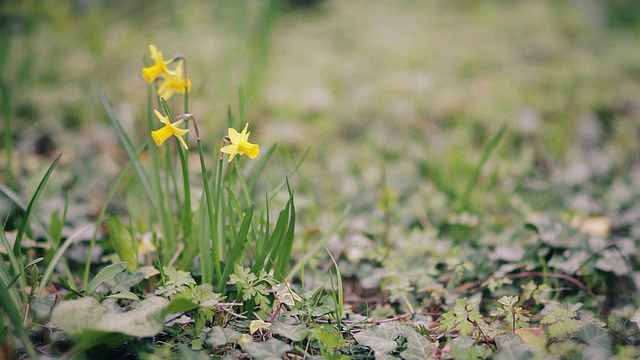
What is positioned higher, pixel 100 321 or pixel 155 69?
pixel 155 69

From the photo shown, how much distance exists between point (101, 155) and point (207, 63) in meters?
1.33

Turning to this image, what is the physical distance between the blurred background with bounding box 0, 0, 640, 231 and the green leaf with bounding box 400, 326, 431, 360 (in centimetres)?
74

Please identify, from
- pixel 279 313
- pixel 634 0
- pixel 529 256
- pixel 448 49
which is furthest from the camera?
pixel 634 0

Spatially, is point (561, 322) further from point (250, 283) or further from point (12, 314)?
point (12, 314)

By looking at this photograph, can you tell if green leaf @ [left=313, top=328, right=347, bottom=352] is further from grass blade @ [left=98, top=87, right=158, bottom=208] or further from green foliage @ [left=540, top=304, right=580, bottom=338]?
grass blade @ [left=98, top=87, right=158, bottom=208]

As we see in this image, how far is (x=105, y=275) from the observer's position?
1.13 m

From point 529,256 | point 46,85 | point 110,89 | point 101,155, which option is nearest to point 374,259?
point 529,256

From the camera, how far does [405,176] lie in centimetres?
224

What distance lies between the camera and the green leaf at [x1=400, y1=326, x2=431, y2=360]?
106cm

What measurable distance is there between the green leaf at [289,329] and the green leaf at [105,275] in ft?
1.50

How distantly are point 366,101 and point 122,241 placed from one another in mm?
2083

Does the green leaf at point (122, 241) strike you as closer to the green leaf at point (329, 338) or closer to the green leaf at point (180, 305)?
the green leaf at point (180, 305)

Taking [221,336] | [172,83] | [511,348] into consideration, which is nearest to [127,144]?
[172,83]

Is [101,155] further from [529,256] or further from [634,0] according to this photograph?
[634,0]
